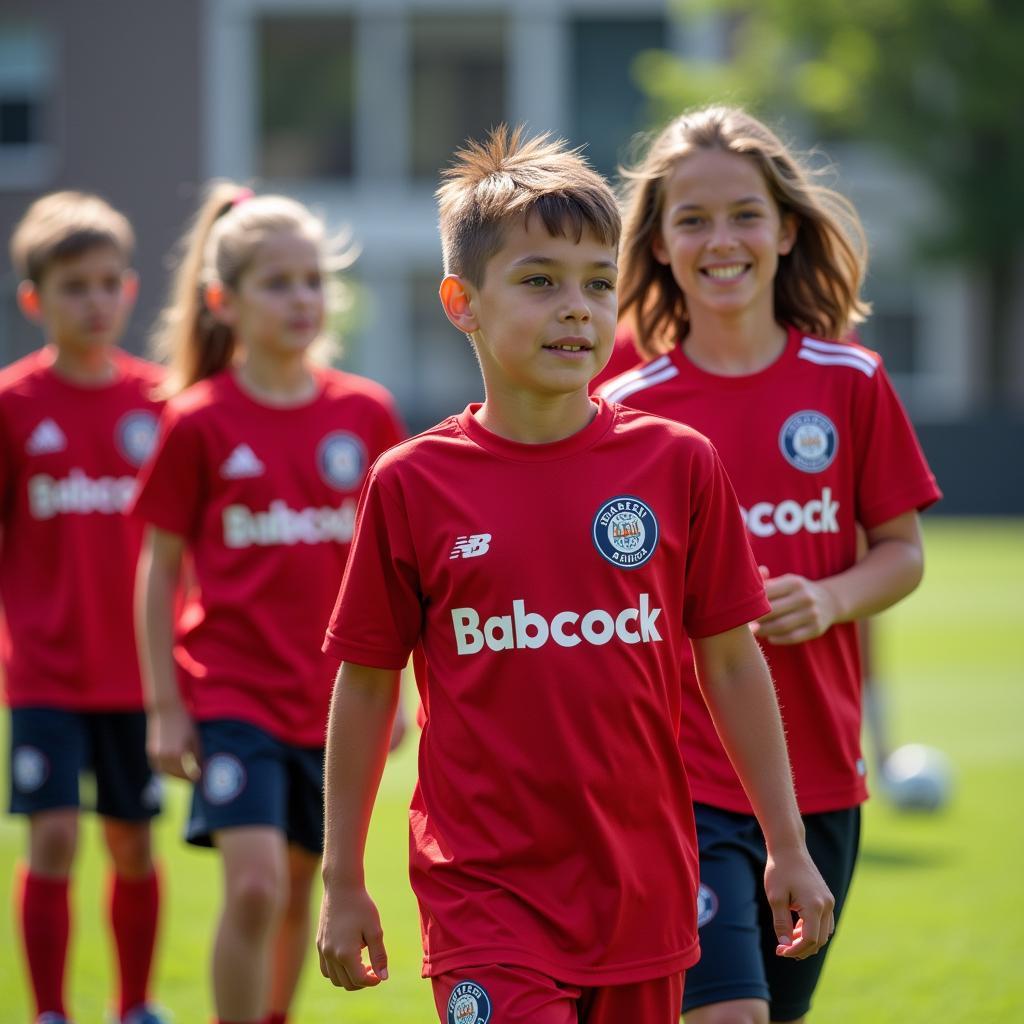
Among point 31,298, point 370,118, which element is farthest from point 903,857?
point 370,118

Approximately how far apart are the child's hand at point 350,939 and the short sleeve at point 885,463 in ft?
5.03

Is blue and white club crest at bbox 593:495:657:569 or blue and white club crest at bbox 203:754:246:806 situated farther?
blue and white club crest at bbox 203:754:246:806

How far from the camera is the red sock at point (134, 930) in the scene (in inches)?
215

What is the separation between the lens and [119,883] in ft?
18.6

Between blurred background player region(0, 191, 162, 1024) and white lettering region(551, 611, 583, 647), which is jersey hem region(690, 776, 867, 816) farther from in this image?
blurred background player region(0, 191, 162, 1024)

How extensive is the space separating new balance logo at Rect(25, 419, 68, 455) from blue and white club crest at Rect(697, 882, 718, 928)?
2.97 m

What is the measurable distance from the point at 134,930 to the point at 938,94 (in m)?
29.3

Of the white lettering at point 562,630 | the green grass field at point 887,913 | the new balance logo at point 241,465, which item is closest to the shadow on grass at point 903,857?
the green grass field at point 887,913

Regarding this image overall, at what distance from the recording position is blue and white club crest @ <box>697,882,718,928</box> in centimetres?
362

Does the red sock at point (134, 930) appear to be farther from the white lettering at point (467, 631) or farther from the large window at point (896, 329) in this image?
the large window at point (896, 329)

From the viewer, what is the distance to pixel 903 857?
299 inches

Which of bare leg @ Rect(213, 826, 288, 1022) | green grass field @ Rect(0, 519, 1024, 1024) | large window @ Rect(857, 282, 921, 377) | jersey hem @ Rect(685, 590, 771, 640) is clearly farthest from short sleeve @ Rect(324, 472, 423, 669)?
large window @ Rect(857, 282, 921, 377)

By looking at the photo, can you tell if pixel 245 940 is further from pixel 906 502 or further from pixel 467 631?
pixel 906 502

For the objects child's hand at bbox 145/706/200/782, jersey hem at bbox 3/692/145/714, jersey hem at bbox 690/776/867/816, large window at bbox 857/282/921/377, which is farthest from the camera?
large window at bbox 857/282/921/377
